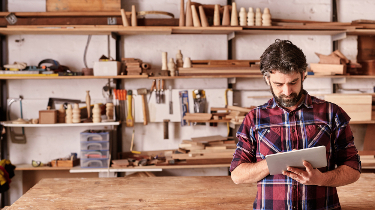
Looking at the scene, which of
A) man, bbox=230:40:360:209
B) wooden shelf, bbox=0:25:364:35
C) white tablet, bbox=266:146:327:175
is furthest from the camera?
wooden shelf, bbox=0:25:364:35

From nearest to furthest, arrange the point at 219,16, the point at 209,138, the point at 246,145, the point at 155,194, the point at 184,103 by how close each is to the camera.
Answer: the point at 246,145 → the point at 155,194 → the point at 219,16 → the point at 209,138 → the point at 184,103

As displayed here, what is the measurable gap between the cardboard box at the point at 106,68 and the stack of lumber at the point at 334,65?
225 centimetres

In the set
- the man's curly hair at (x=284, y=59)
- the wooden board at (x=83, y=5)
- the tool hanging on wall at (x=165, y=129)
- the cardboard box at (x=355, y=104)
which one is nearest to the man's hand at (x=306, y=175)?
the man's curly hair at (x=284, y=59)

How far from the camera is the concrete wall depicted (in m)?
3.55

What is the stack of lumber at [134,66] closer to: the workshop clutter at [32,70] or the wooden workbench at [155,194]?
the workshop clutter at [32,70]

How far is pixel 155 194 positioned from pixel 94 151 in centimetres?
150

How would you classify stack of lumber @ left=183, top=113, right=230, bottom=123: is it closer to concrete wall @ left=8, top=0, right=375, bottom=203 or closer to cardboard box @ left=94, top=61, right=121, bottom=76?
concrete wall @ left=8, top=0, right=375, bottom=203

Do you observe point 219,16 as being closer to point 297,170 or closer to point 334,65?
point 334,65

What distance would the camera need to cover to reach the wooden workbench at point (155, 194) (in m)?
1.82

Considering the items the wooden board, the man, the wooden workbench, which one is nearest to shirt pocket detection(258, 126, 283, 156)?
the man

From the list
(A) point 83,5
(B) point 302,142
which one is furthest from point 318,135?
(A) point 83,5

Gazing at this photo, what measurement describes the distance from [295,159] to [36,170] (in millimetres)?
3309

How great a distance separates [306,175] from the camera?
4.05ft

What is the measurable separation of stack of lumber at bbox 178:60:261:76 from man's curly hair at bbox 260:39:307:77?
1964 mm
